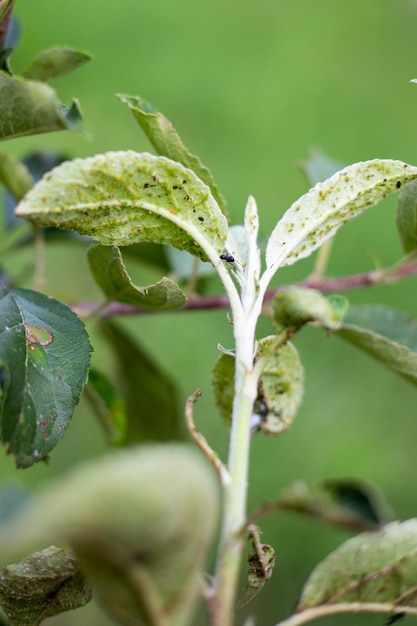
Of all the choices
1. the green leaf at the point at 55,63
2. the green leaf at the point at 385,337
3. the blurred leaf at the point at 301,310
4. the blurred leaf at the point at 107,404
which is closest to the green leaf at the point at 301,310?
the blurred leaf at the point at 301,310

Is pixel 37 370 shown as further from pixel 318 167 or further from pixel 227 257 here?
pixel 318 167

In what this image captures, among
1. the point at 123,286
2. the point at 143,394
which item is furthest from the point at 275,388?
the point at 143,394

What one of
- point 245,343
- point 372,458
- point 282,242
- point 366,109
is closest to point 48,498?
point 245,343

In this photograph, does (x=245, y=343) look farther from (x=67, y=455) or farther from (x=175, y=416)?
(x=67, y=455)

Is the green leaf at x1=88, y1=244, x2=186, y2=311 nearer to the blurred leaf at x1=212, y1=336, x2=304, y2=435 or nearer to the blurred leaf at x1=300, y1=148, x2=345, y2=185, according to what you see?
the blurred leaf at x1=212, y1=336, x2=304, y2=435

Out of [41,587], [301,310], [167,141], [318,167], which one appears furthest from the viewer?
[318,167]
